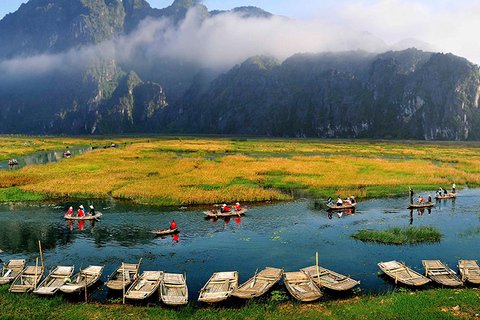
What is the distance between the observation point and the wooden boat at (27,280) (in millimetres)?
25469

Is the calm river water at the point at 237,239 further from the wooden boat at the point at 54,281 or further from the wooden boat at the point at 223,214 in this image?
the wooden boat at the point at 54,281

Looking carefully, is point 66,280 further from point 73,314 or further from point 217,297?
point 217,297

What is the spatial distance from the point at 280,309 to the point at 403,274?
1171 cm

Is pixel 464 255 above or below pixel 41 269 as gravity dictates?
below

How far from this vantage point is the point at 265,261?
32656 millimetres

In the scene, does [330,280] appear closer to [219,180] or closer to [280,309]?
[280,309]

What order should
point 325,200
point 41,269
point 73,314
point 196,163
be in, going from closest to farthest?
point 73,314 → point 41,269 → point 325,200 → point 196,163

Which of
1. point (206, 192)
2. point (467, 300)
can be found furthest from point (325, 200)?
point (467, 300)

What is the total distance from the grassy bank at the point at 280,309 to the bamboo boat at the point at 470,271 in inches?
62.0

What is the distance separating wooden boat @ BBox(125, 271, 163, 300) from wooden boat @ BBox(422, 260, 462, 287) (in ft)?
71.2

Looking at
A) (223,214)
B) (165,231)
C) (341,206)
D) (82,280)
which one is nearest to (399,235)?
(341,206)

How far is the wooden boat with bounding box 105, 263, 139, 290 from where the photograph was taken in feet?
Answer: 84.9

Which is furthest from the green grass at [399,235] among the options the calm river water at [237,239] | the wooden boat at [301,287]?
the wooden boat at [301,287]

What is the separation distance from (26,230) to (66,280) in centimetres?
2022
